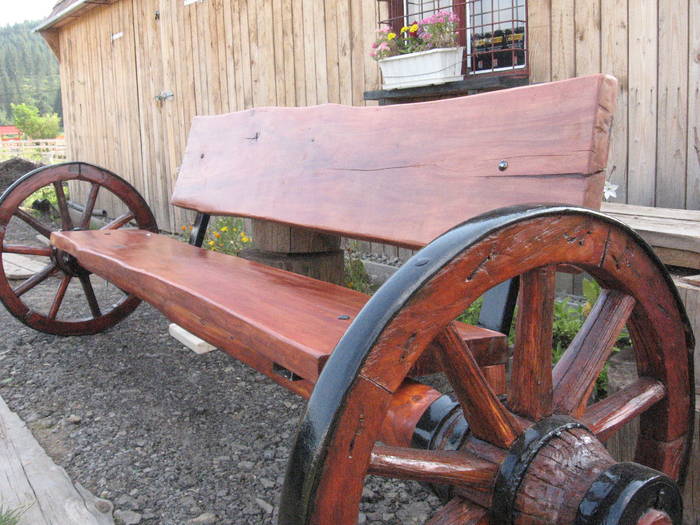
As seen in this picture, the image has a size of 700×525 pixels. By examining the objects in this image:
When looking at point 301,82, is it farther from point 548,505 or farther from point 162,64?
point 548,505

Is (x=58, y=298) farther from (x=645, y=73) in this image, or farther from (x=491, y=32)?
(x=645, y=73)

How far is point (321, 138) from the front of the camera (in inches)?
98.4

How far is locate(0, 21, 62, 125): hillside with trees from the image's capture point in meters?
66.8

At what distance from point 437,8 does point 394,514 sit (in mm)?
2918

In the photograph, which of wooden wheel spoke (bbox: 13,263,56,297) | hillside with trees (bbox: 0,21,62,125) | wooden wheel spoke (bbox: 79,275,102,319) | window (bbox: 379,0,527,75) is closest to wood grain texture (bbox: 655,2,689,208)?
window (bbox: 379,0,527,75)

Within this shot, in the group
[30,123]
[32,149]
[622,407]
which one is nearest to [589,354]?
[622,407]

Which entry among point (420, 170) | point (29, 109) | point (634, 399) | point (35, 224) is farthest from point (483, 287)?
point (29, 109)

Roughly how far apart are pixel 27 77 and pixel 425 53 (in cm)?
7341

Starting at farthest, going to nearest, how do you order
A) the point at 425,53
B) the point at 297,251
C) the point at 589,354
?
1. the point at 425,53
2. the point at 297,251
3. the point at 589,354

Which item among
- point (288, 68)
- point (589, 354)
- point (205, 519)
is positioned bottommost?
point (205, 519)

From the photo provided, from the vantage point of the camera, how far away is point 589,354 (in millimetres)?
1414

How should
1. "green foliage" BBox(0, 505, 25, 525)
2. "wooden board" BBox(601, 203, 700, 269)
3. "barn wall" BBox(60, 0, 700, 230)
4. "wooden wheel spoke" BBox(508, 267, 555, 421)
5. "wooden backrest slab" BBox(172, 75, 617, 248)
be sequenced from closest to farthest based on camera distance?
"wooden wheel spoke" BBox(508, 267, 555, 421) → "wooden backrest slab" BBox(172, 75, 617, 248) → "green foliage" BBox(0, 505, 25, 525) → "wooden board" BBox(601, 203, 700, 269) → "barn wall" BBox(60, 0, 700, 230)

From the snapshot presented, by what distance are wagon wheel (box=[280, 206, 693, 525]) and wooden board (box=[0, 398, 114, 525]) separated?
3.29 ft

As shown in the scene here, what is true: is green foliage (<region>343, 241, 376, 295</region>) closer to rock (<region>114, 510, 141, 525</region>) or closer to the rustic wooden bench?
the rustic wooden bench
